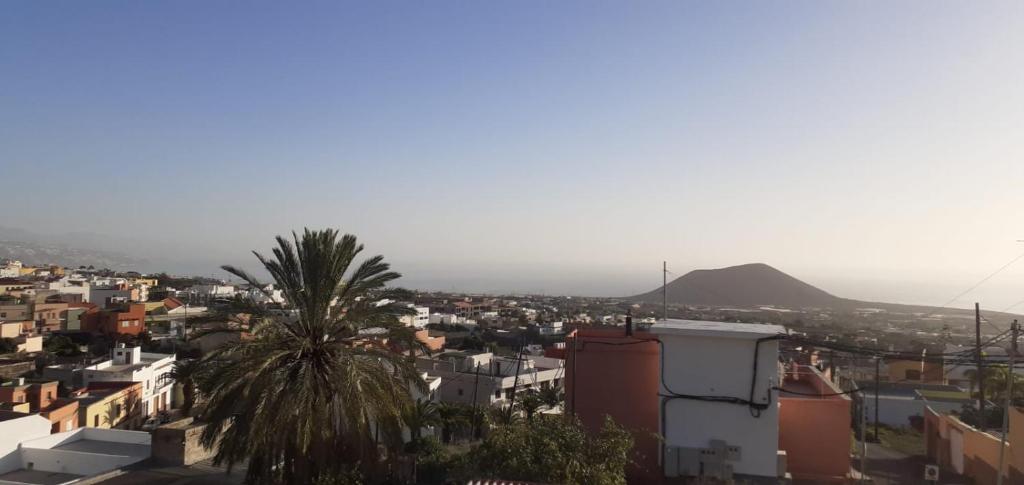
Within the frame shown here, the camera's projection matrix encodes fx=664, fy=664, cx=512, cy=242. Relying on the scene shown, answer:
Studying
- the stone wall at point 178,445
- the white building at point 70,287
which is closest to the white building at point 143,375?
the stone wall at point 178,445

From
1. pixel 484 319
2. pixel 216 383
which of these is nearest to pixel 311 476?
pixel 216 383

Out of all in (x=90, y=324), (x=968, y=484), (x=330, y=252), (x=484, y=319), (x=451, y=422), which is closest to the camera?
(x=330, y=252)

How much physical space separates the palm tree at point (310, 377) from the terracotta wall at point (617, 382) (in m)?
3.74

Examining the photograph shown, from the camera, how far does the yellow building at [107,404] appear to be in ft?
83.9

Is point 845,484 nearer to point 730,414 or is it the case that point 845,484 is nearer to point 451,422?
point 730,414

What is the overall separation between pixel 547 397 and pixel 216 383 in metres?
17.8

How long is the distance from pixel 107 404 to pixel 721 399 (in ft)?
82.1

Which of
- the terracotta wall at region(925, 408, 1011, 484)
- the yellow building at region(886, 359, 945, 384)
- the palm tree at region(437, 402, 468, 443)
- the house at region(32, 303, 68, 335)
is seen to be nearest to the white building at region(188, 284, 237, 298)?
the house at region(32, 303, 68, 335)

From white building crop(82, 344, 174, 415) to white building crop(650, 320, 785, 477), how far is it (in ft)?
85.4

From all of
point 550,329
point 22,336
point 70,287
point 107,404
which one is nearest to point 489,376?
point 107,404

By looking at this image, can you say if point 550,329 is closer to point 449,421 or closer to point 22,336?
point 449,421

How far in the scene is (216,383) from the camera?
11.1 meters

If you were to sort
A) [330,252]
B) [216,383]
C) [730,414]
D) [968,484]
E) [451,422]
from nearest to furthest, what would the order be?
[216,383] < [330,252] < [730,414] < [968,484] < [451,422]

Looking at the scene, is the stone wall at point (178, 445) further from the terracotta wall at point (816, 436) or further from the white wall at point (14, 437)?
the terracotta wall at point (816, 436)
